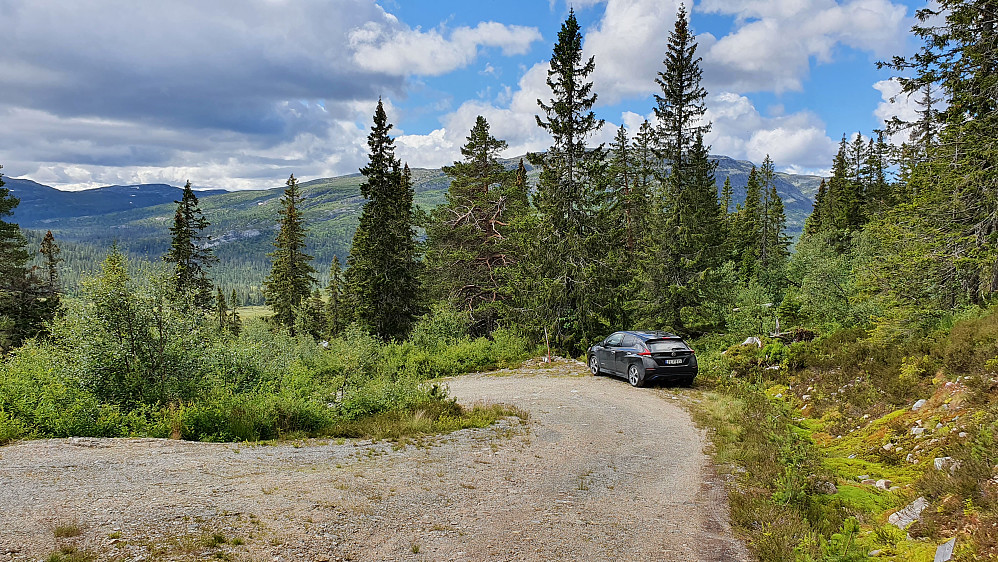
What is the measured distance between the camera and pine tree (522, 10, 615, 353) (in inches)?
890

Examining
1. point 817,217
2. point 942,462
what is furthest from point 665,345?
point 817,217

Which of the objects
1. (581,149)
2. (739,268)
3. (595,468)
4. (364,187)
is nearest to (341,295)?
(364,187)

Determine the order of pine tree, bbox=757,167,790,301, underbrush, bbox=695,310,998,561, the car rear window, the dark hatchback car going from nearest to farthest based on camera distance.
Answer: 1. underbrush, bbox=695,310,998,561
2. the dark hatchback car
3. the car rear window
4. pine tree, bbox=757,167,790,301

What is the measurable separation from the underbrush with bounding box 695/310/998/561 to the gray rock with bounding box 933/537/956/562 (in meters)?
0.07

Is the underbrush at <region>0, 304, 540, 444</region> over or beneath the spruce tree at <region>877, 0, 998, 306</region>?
beneath

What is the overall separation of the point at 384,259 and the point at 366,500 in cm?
2234

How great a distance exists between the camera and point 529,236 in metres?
24.5

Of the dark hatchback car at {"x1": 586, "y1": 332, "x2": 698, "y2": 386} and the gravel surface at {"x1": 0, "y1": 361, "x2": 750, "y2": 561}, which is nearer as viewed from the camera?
the gravel surface at {"x1": 0, "y1": 361, "x2": 750, "y2": 561}

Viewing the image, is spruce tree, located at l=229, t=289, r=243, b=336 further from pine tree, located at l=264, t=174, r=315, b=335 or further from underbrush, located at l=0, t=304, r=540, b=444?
underbrush, located at l=0, t=304, r=540, b=444

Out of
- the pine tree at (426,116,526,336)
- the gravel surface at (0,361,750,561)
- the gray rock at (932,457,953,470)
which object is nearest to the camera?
the gravel surface at (0,361,750,561)

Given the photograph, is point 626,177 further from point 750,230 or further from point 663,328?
point 750,230

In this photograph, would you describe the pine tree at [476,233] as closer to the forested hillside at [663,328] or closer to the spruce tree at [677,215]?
the forested hillside at [663,328]

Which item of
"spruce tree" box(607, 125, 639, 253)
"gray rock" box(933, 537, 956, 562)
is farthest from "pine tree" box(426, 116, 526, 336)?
"gray rock" box(933, 537, 956, 562)

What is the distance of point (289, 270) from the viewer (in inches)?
1661
